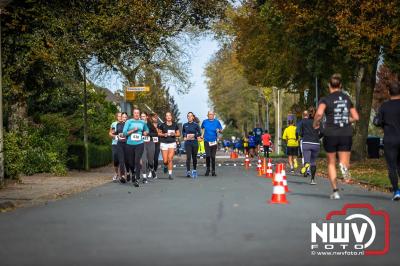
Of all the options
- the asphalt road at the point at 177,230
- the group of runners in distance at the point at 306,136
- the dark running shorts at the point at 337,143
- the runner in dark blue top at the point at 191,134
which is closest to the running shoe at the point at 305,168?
the group of runners in distance at the point at 306,136

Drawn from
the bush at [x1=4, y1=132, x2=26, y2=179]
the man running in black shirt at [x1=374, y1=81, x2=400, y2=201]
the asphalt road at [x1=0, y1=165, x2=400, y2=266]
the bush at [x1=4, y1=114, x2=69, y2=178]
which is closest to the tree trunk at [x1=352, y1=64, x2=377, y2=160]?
the bush at [x1=4, y1=114, x2=69, y2=178]

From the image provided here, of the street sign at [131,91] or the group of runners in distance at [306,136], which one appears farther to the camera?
the street sign at [131,91]

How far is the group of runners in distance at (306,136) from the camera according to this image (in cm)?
1400

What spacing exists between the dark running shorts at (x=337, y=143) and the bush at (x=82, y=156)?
16781 millimetres

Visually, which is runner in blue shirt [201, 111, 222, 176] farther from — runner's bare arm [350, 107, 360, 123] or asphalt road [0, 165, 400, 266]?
runner's bare arm [350, 107, 360, 123]

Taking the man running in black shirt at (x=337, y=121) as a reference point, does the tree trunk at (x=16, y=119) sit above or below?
above

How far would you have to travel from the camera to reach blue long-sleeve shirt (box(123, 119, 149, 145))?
2097cm

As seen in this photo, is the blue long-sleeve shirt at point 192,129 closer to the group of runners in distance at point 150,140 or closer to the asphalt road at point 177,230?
the group of runners in distance at point 150,140

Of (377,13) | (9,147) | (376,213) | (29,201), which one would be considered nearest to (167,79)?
(377,13)

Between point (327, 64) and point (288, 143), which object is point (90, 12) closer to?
point (288, 143)

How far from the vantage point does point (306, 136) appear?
2234cm

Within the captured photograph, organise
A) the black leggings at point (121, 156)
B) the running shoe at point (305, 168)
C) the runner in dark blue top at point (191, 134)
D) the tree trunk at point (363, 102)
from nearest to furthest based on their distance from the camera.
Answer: the black leggings at point (121, 156) < the running shoe at point (305, 168) < the runner in dark blue top at point (191, 134) < the tree trunk at point (363, 102)

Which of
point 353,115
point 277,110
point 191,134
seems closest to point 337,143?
point 353,115

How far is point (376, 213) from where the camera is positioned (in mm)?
11797
